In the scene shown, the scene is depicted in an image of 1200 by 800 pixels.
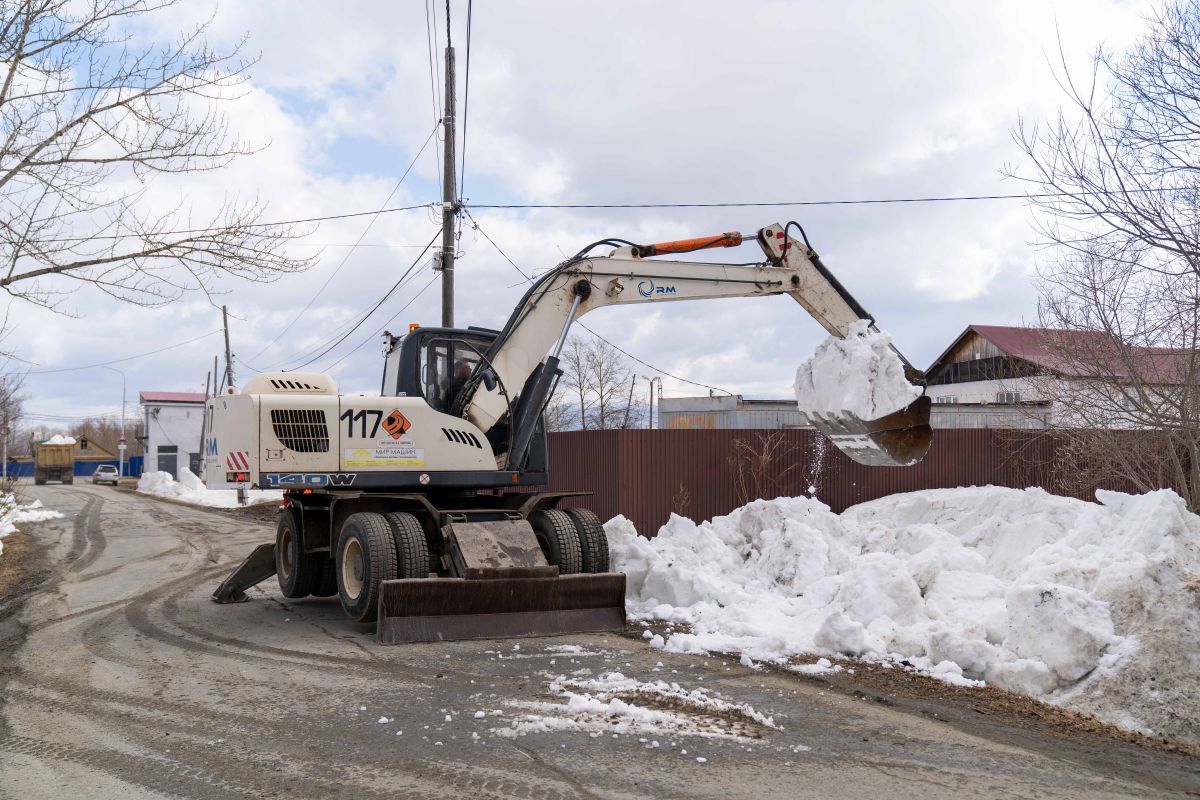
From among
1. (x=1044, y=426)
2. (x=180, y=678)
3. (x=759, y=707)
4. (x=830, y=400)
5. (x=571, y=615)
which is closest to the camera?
(x=759, y=707)

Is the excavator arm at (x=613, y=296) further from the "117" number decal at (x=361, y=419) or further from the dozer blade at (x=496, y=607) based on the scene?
the dozer blade at (x=496, y=607)

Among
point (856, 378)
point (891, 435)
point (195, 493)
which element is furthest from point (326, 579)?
point (195, 493)

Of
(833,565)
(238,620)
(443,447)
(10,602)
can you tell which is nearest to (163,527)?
(10,602)

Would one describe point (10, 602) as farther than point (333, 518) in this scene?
Yes

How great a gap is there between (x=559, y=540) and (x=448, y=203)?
978 cm

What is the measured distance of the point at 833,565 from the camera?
11352 millimetres

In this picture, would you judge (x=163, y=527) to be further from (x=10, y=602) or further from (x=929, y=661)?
(x=929, y=661)

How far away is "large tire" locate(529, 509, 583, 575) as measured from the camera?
10.7m

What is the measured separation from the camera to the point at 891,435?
10.1 metres

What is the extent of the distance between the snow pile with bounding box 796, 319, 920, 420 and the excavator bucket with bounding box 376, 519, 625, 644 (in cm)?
304

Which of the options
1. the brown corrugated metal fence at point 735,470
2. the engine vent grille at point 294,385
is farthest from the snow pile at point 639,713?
the brown corrugated metal fence at point 735,470

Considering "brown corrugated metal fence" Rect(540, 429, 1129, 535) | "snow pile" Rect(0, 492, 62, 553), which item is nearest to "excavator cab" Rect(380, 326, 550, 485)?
"brown corrugated metal fence" Rect(540, 429, 1129, 535)

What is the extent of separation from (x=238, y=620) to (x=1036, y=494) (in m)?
9.98

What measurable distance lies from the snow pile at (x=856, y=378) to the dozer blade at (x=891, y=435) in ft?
0.30
